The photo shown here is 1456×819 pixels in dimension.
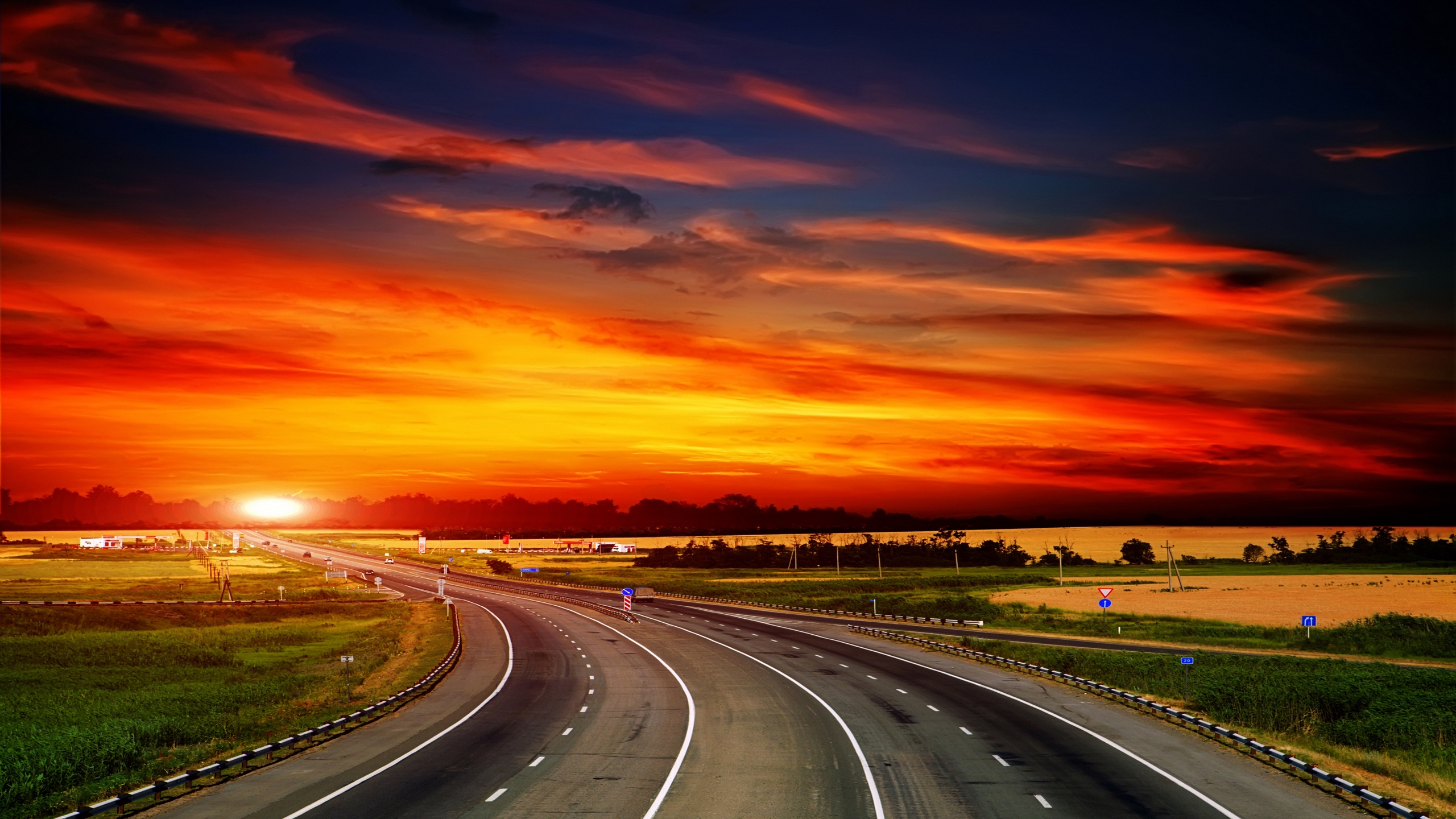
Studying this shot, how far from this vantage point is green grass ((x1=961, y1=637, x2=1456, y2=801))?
36.2 meters

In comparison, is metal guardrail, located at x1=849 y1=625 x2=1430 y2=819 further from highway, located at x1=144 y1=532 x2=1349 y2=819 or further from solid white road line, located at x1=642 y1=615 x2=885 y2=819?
solid white road line, located at x1=642 y1=615 x2=885 y2=819

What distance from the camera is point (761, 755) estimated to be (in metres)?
33.7

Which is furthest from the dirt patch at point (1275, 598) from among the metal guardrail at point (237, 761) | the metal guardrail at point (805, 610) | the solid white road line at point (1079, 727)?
the metal guardrail at point (237, 761)

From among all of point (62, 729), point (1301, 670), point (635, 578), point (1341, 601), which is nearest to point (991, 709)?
point (1301, 670)

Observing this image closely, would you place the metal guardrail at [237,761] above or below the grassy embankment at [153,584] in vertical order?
above

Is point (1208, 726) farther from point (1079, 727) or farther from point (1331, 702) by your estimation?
point (1331, 702)

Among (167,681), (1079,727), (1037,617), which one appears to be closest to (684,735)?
(1079,727)

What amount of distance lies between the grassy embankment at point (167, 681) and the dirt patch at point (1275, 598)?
250 feet

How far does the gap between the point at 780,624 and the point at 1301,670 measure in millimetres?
44819

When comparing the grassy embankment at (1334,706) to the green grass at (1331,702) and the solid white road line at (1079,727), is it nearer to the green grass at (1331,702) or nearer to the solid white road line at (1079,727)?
the green grass at (1331,702)

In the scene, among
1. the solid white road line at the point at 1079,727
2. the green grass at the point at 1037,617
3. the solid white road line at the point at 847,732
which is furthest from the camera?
the green grass at the point at 1037,617

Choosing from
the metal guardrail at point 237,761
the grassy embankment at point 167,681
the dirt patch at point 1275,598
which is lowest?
the dirt patch at point 1275,598

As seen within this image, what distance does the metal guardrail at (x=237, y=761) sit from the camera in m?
25.0

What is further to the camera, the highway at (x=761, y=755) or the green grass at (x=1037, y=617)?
the green grass at (x=1037, y=617)
